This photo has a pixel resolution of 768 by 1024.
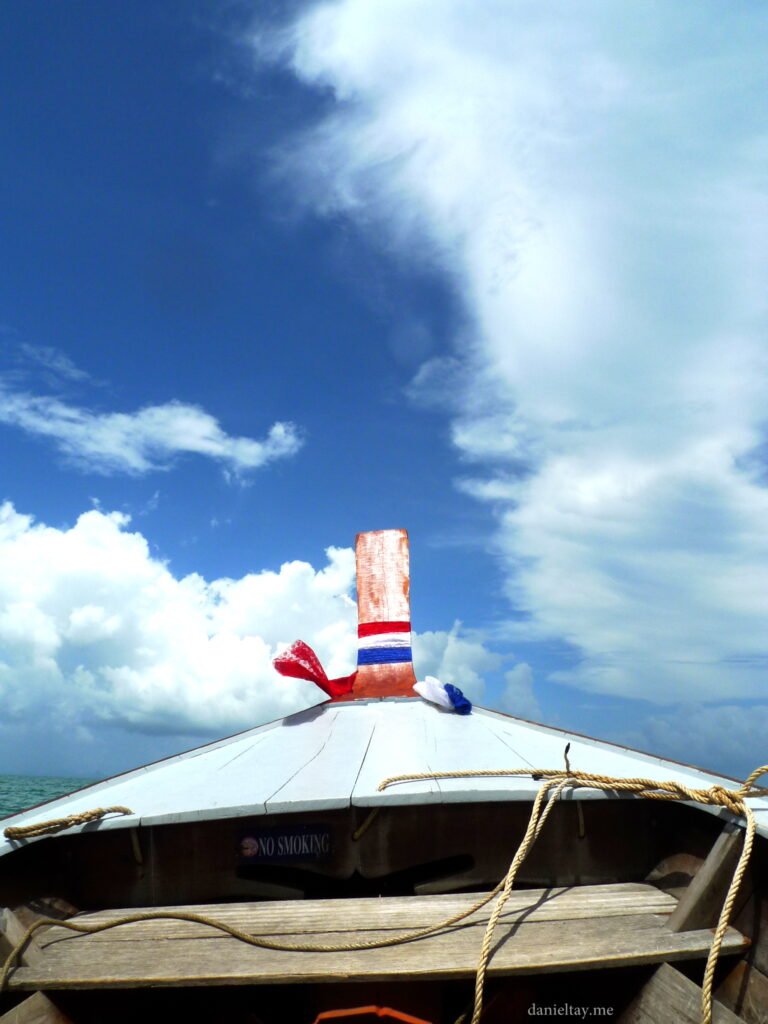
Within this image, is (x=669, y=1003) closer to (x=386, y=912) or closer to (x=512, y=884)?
(x=512, y=884)

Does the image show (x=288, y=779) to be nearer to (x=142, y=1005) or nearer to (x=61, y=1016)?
(x=142, y=1005)

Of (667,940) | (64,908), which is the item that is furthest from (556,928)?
(64,908)

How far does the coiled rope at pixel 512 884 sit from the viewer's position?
102 inches

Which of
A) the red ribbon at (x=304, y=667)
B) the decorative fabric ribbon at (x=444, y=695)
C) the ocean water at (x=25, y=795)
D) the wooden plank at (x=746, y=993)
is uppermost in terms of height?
the red ribbon at (x=304, y=667)

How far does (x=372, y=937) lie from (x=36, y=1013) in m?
1.38

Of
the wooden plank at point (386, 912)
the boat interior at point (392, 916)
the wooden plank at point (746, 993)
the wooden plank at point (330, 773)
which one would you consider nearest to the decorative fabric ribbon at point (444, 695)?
the wooden plank at point (330, 773)

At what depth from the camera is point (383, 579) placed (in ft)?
25.5

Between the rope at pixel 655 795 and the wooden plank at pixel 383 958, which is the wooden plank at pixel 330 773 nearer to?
the rope at pixel 655 795

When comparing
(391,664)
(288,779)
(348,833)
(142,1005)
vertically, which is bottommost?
(142,1005)

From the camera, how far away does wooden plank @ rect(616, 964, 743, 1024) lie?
2478 mm

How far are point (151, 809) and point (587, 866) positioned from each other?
8.10 feet

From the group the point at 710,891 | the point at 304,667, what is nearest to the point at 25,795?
the point at 304,667

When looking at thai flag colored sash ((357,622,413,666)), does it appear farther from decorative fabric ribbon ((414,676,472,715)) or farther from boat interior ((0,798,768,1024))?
boat interior ((0,798,768,1024))

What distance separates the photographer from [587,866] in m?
3.76
